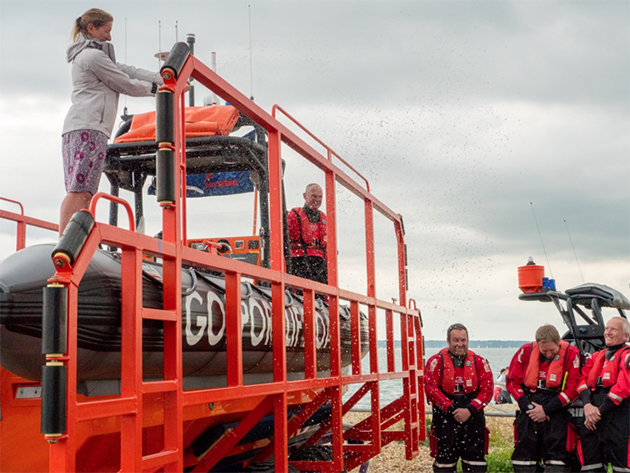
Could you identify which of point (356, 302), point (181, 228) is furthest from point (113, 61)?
point (356, 302)

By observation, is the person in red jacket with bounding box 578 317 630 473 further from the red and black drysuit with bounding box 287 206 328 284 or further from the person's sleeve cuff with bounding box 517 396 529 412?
the red and black drysuit with bounding box 287 206 328 284

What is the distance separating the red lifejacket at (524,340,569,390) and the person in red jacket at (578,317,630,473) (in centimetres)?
22

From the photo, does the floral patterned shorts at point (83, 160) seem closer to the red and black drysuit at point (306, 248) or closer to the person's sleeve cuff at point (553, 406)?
the red and black drysuit at point (306, 248)

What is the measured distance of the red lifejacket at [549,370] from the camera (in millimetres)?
7312

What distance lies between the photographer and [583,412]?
294 inches

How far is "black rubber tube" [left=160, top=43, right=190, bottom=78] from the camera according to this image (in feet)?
10.3

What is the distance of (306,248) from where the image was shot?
6.54 m

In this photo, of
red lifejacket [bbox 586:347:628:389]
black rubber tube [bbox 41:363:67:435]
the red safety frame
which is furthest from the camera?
red lifejacket [bbox 586:347:628:389]

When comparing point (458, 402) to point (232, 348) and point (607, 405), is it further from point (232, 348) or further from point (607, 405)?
point (232, 348)

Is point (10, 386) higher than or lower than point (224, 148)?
lower

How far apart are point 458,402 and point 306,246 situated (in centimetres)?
237

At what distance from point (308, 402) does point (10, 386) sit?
7.30ft

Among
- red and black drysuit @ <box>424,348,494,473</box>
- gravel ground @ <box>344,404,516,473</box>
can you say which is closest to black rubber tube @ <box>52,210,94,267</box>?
red and black drysuit @ <box>424,348,494,473</box>

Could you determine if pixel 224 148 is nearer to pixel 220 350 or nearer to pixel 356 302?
pixel 356 302
